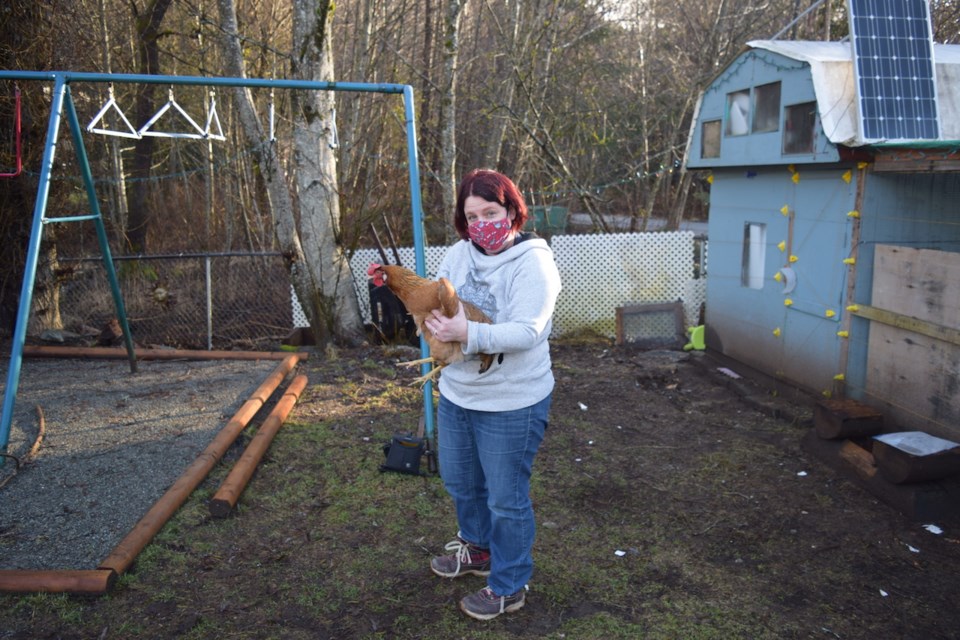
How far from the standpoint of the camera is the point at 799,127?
5.91m

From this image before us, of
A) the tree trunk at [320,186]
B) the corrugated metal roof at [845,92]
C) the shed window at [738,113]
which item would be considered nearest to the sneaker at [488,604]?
the corrugated metal roof at [845,92]

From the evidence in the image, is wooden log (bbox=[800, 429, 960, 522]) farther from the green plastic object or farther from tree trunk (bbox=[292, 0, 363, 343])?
tree trunk (bbox=[292, 0, 363, 343])

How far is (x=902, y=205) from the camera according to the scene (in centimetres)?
542

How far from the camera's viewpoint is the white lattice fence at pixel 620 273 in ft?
28.6

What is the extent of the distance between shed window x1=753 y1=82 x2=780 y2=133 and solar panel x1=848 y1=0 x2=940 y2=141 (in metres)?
0.80

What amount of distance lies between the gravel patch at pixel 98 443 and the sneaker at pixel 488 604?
66.1 inches

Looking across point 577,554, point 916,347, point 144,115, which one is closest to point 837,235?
point 916,347

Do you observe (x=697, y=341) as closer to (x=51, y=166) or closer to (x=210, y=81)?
(x=210, y=81)

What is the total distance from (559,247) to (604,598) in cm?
587

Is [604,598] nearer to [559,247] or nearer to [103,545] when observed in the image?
[103,545]

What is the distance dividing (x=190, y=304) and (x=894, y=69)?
7436 mm

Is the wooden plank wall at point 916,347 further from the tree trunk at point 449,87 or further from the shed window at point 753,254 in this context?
the tree trunk at point 449,87

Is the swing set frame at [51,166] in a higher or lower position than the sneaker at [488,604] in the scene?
higher

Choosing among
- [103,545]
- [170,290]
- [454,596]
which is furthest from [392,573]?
[170,290]
